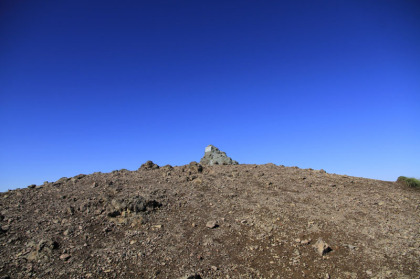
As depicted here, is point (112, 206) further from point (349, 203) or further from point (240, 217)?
point (349, 203)

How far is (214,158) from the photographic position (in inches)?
718

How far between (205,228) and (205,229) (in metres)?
0.06

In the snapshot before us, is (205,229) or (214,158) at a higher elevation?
(214,158)

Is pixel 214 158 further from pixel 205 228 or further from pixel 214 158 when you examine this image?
pixel 205 228

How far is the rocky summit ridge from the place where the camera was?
711cm

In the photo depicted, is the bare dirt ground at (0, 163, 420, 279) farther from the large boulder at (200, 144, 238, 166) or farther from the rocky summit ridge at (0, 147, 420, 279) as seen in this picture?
the large boulder at (200, 144, 238, 166)

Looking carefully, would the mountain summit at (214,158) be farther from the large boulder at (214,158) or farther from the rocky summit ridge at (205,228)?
the rocky summit ridge at (205,228)

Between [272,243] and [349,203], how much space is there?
5.33 meters

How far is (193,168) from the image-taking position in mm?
14375

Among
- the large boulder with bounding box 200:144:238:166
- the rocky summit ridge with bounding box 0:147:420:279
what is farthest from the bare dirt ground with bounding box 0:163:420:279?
the large boulder with bounding box 200:144:238:166

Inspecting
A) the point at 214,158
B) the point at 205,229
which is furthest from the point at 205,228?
the point at 214,158

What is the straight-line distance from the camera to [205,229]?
8.88 metres

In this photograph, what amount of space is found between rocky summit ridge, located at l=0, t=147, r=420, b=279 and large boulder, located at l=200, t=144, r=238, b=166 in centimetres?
414

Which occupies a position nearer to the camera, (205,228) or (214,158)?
(205,228)
